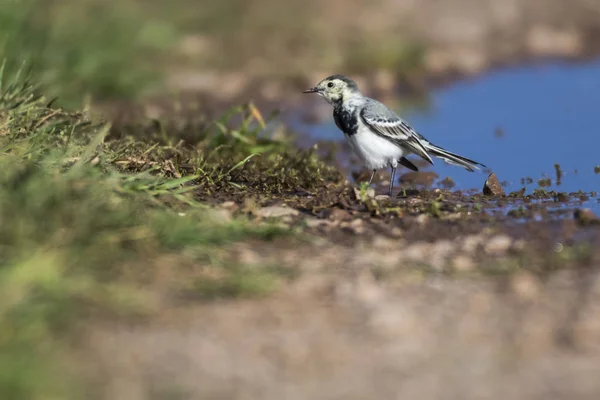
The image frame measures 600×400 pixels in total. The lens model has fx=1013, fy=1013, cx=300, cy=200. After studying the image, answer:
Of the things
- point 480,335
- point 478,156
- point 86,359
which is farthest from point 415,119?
point 86,359

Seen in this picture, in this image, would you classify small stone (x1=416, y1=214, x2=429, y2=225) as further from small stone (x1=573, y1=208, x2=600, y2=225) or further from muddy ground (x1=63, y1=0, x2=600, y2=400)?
small stone (x1=573, y1=208, x2=600, y2=225)

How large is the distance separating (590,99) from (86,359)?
8373 millimetres

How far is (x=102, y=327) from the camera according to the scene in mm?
4473

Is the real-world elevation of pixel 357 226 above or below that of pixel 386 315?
above

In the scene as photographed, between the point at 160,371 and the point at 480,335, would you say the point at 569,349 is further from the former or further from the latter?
the point at 160,371

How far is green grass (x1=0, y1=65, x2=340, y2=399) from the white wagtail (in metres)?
1.05

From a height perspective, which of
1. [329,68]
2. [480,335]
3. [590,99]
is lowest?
[480,335]

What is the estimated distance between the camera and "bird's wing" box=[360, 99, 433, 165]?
25.7 feet

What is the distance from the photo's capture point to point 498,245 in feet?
19.6

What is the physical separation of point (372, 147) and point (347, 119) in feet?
1.06

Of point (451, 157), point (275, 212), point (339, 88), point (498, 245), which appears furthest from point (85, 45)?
point (498, 245)

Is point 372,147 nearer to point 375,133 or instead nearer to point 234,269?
point 375,133

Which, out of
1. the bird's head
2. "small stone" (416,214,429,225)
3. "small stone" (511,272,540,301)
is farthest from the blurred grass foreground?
"small stone" (511,272,540,301)

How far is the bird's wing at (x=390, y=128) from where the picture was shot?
25.7 feet
